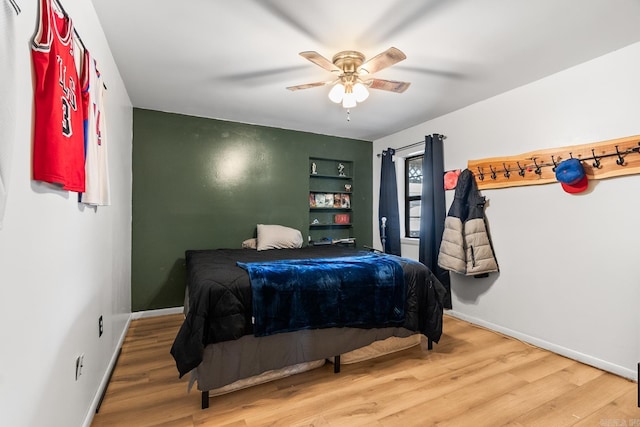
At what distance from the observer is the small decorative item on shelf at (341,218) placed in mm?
4668

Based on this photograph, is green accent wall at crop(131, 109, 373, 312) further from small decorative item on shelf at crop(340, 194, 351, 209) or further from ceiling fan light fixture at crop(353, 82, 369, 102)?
ceiling fan light fixture at crop(353, 82, 369, 102)

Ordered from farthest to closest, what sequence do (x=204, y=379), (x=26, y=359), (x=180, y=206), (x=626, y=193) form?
(x=180, y=206) → (x=626, y=193) → (x=204, y=379) → (x=26, y=359)

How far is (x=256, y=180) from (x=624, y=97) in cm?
361

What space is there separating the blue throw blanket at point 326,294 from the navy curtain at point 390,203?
→ 195cm

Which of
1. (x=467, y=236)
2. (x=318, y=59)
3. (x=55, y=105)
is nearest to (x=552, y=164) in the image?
(x=467, y=236)

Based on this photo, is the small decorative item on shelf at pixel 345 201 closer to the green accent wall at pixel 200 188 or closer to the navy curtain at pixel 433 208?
the green accent wall at pixel 200 188

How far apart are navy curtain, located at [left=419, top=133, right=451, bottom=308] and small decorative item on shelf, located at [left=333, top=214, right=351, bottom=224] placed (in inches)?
53.2

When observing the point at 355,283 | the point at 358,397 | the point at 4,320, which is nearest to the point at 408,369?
the point at 358,397

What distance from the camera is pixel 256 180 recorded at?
3.96m

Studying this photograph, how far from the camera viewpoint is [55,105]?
3.45 ft

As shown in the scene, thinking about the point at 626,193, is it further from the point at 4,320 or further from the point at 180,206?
the point at 180,206

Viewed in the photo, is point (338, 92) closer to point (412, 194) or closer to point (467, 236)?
point (467, 236)

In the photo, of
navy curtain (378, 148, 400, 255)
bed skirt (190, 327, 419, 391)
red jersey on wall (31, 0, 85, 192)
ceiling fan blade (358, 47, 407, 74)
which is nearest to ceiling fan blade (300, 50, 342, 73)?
ceiling fan blade (358, 47, 407, 74)

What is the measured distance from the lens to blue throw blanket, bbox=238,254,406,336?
1920mm
